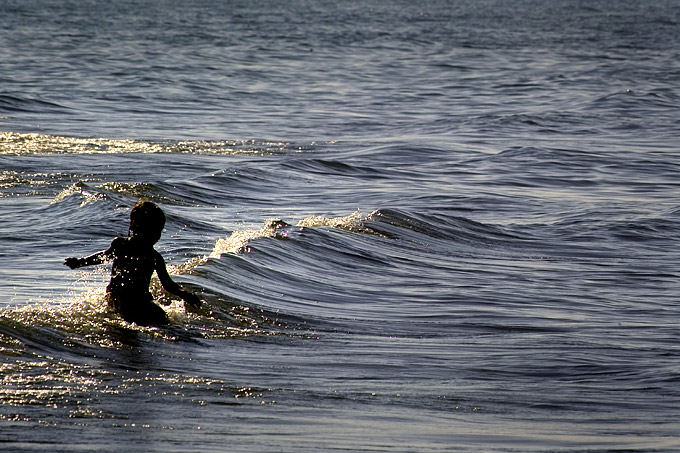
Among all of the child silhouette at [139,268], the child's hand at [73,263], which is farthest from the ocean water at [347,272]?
the child's hand at [73,263]

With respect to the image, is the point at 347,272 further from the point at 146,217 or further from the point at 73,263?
the point at 73,263

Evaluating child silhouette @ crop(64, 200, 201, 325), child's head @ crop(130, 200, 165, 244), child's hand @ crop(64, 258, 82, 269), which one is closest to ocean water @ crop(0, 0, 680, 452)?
child silhouette @ crop(64, 200, 201, 325)

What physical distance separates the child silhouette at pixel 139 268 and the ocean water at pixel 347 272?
0.19 metres

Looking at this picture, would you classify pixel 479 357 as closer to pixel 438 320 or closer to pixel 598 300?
pixel 438 320

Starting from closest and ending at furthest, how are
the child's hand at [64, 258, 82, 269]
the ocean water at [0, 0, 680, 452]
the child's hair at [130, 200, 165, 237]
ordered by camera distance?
the ocean water at [0, 0, 680, 452] → the child's hand at [64, 258, 82, 269] → the child's hair at [130, 200, 165, 237]

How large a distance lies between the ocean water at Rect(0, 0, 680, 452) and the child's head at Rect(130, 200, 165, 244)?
0.63 metres

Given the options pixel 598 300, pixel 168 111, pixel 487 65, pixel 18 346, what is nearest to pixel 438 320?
pixel 598 300

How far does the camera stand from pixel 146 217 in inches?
263

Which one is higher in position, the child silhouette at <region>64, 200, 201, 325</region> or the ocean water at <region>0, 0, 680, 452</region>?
the child silhouette at <region>64, 200, 201, 325</region>

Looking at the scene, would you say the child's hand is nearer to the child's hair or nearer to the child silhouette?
the child silhouette

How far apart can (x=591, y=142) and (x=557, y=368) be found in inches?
579

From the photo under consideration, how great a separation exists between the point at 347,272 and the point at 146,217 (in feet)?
9.76

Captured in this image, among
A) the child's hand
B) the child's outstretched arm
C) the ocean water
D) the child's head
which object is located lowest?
the ocean water

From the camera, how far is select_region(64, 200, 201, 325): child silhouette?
6.69 meters
